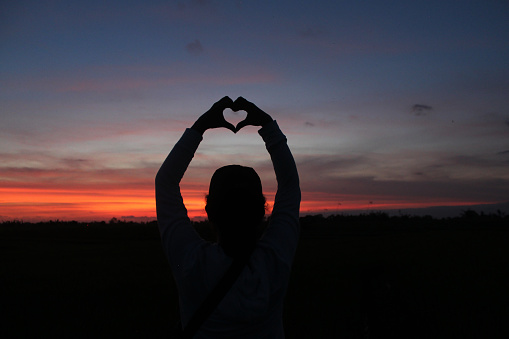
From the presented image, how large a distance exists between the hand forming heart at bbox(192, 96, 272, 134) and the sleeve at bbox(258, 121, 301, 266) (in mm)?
58

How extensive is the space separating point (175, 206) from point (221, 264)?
0.36m

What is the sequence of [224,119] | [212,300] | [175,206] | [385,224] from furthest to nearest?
[385,224] → [224,119] → [175,206] → [212,300]

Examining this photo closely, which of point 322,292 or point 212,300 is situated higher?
point 212,300

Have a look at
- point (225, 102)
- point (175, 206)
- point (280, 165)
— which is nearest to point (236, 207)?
point (175, 206)

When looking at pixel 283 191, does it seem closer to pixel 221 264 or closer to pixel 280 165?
pixel 280 165

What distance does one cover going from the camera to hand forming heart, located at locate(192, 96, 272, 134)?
1.98 m

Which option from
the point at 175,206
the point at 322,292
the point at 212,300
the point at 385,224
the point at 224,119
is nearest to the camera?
the point at 212,300

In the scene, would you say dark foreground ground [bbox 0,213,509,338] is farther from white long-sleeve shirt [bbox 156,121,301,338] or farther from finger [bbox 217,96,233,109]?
finger [bbox 217,96,233,109]

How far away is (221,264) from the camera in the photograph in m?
1.73

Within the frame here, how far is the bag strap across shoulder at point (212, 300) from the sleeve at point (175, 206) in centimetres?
20

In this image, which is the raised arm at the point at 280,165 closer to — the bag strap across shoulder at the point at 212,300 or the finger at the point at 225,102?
the finger at the point at 225,102

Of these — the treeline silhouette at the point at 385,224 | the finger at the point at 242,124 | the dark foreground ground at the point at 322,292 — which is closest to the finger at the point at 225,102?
the finger at the point at 242,124

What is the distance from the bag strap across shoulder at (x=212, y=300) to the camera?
1.69 meters

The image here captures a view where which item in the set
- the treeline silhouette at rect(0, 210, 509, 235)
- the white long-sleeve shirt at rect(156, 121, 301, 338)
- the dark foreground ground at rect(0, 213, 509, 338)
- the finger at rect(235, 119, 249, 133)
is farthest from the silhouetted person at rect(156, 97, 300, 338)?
the treeline silhouette at rect(0, 210, 509, 235)
